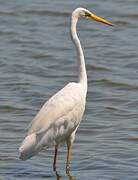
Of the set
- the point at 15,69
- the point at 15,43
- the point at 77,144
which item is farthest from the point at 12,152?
the point at 15,43

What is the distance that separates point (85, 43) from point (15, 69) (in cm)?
215

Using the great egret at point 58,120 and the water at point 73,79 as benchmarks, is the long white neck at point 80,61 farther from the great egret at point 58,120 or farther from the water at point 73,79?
the water at point 73,79

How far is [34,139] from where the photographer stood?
869 cm

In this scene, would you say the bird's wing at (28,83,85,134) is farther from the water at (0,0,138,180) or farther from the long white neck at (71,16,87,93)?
the water at (0,0,138,180)

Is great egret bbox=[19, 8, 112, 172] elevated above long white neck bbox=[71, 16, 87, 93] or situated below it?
below

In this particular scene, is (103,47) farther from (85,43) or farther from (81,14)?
(81,14)

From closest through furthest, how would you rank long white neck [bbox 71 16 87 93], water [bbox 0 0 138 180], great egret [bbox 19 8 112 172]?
great egret [bbox 19 8 112 172] → long white neck [bbox 71 16 87 93] → water [bbox 0 0 138 180]

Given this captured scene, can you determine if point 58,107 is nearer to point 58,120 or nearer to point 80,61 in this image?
point 58,120

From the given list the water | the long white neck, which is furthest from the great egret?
the water

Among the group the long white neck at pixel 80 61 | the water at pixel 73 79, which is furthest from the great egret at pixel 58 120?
the water at pixel 73 79

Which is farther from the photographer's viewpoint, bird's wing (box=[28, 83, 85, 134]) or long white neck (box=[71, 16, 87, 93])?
long white neck (box=[71, 16, 87, 93])

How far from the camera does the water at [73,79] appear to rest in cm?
956

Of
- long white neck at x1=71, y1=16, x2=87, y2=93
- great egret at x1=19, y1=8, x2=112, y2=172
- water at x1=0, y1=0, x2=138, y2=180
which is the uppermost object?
long white neck at x1=71, y1=16, x2=87, y2=93

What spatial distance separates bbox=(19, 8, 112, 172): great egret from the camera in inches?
343
